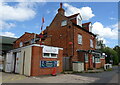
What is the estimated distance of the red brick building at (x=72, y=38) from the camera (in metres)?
20.0

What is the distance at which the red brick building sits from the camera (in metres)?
20.0

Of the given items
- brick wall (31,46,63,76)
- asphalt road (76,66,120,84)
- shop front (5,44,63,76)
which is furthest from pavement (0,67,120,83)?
shop front (5,44,63,76)

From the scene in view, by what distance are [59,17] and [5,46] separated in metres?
21.1

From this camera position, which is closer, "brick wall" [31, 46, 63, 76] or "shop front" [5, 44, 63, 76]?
"brick wall" [31, 46, 63, 76]

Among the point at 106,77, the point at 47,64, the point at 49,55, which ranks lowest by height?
the point at 106,77

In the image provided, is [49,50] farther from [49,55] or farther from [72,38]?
[72,38]

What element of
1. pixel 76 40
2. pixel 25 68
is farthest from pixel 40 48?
pixel 76 40

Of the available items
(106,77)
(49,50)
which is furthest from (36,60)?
(106,77)

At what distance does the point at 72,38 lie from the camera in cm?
1986

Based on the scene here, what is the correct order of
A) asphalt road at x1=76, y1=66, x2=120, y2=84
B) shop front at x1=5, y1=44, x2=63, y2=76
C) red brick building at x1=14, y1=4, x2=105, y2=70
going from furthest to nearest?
red brick building at x1=14, y1=4, x2=105, y2=70, shop front at x1=5, y1=44, x2=63, y2=76, asphalt road at x1=76, y1=66, x2=120, y2=84

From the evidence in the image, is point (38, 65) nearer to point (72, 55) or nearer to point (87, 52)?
point (72, 55)

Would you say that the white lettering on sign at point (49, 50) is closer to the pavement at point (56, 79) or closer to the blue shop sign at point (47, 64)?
the blue shop sign at point (47, 64)

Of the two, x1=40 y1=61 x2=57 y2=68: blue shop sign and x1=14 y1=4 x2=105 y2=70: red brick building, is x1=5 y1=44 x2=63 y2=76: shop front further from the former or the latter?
x1=14 y1=4 x2=105 y2=70: red brick building

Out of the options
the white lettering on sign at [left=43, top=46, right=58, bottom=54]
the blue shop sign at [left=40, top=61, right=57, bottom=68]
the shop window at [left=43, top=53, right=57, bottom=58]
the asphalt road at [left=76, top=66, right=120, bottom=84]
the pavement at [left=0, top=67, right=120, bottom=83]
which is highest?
the white lettering on sign at [left=43, top=46, right=58, bottom=54]
